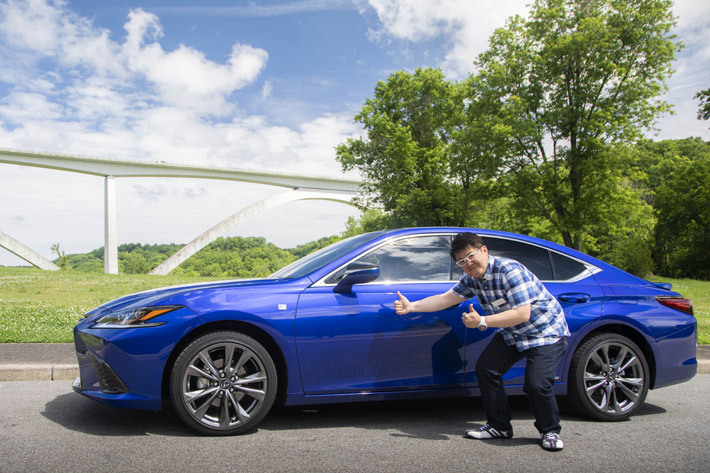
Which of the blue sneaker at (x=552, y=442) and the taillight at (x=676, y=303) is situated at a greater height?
the taillight at (x=676, y=303)

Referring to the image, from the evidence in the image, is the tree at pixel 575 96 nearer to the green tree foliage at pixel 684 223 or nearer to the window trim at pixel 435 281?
the green tree foliage at pixel 684 223

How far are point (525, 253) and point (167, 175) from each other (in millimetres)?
49590

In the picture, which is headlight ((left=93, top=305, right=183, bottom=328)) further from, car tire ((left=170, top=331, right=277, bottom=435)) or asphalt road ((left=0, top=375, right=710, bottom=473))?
asphalt road ((left=0, top=375, right=710, bottom=473))

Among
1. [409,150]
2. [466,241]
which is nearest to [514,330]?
[466,241]

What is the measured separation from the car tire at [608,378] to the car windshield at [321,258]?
6.12 ft

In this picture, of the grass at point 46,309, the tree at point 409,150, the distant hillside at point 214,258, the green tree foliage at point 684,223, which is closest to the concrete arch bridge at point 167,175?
the distant hillside at point 214,258

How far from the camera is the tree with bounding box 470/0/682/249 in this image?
24.1 m

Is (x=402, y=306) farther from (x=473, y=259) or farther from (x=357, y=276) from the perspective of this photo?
(x=473, y=259)

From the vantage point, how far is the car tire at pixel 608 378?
13.2ft

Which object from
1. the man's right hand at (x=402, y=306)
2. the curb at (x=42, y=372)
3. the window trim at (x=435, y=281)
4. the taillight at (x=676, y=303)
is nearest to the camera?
the man's right hand at (x=402, y=306)

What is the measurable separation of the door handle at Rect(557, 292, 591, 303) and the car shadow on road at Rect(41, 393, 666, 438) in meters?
0.96

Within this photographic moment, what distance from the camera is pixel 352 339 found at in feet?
11.9

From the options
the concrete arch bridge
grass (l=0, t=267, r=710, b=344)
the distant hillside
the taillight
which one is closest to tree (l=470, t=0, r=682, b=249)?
grass (l=0, t=267, r=710, b=344)

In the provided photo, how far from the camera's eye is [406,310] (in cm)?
360
